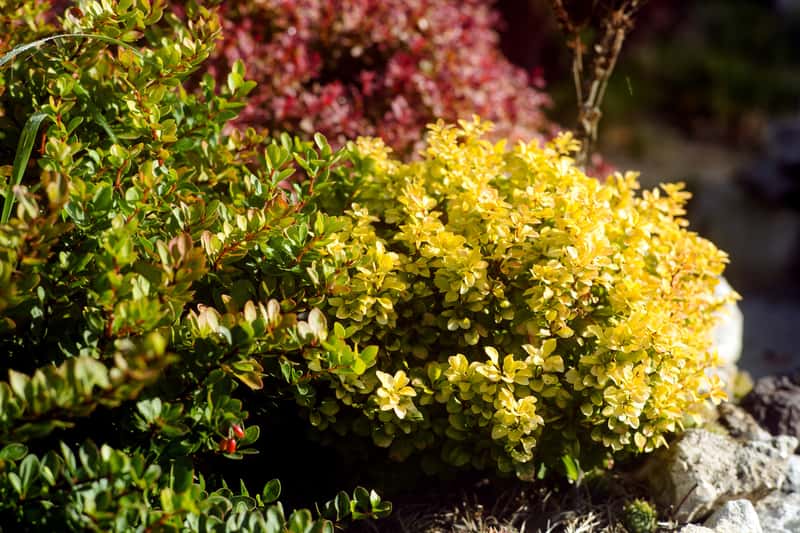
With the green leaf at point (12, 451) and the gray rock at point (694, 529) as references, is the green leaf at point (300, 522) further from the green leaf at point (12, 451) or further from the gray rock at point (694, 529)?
the gray rock at point (694, 529)

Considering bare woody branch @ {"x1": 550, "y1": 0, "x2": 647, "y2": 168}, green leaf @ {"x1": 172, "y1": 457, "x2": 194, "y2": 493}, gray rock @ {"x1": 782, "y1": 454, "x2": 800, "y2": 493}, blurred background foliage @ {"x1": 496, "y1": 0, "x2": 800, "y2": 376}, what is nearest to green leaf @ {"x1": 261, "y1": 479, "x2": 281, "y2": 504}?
green leaf @ {"x1": 172, "y1": 457, "x2": 194, "y2": 493}

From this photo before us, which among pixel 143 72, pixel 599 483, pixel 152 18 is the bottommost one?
pixel 599 483

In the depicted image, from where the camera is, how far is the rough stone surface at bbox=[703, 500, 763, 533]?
2463 mm

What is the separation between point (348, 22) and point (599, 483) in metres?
2.25

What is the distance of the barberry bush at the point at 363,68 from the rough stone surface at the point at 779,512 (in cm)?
194

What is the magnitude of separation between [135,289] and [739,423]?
2.27 meters

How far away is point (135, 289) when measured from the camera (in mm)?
1774

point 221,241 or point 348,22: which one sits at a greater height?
point 348,22

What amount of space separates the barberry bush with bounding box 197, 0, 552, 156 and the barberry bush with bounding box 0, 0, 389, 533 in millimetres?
823

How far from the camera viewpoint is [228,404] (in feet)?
6.44

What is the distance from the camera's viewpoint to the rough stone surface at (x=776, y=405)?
3010 mm

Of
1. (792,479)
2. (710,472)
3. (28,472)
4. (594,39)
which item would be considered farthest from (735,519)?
(28,472)

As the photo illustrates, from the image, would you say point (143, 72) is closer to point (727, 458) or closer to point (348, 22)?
point (348, 22)

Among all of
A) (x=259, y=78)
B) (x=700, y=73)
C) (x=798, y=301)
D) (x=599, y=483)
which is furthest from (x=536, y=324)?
(x=700, y=73)
